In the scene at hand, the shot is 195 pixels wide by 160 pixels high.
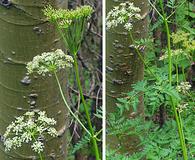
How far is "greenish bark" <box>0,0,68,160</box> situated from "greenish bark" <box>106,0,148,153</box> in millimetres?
203

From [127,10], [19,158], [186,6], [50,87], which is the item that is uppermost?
[186,6]

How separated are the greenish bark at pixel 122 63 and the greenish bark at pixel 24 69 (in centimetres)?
20

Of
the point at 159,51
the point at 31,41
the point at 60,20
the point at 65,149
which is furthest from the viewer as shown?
the point at 159,51

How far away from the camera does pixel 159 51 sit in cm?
130

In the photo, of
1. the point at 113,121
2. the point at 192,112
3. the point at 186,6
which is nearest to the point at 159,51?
the point at 186,6

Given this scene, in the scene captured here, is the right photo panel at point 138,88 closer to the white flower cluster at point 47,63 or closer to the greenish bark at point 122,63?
the greenish bark at point 122,63

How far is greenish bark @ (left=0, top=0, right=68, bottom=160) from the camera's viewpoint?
69 cm

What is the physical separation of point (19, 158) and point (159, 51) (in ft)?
2.27

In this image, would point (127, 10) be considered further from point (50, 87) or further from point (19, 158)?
point (19, 158)

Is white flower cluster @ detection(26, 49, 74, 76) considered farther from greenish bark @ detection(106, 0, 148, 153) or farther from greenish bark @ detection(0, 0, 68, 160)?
greenish bark @ detection(106, 0, 148, 153)

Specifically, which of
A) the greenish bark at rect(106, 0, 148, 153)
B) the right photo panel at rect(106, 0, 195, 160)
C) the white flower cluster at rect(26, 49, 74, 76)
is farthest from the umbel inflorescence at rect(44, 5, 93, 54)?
the greenish bark at rect(106, 0, 148, 153)

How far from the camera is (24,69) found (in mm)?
713

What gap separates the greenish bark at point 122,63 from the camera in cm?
94

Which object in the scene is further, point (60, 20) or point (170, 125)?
point (170, 125)
